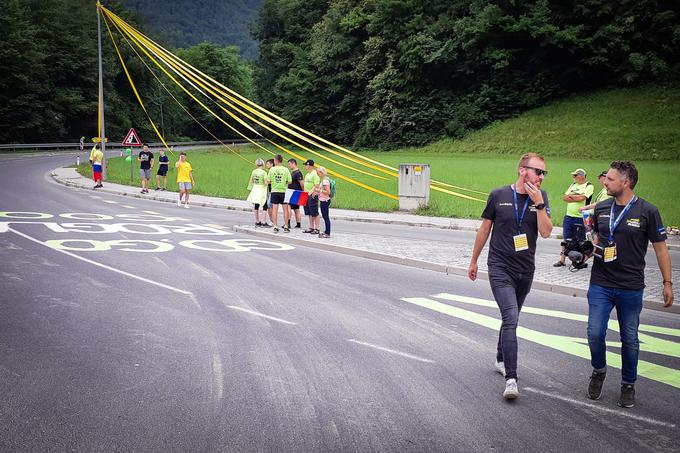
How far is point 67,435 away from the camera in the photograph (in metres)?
4.72

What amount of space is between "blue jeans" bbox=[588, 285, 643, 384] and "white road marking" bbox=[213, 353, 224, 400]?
11.4 feet

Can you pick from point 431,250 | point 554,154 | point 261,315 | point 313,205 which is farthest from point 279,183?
point 554,154

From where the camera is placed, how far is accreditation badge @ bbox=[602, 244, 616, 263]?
18.6 feet

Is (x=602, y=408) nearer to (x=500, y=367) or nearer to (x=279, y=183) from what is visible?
(x=500, y=367)

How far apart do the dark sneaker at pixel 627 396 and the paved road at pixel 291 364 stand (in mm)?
69

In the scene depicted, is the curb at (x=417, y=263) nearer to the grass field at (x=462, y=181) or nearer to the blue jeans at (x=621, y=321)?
the blue jeans at (x=621, y=321)

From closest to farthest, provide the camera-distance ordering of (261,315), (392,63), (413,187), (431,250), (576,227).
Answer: (261,315) → (576,227) → (431,250) → (413,187) → (392,63)

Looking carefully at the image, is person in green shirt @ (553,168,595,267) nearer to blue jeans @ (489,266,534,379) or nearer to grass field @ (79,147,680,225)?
blue jeans @ (489,266,534,379)

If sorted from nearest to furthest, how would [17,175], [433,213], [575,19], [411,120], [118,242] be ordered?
[118,242] → [433,213] → [17,175] → [575,19] → [411,120]

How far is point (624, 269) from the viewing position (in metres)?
5.65

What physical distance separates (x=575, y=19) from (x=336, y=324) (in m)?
60.7

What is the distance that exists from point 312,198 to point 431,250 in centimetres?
412

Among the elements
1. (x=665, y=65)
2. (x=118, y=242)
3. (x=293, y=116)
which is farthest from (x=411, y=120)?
(x=118, y=242)

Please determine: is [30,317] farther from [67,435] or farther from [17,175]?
[17,175]
